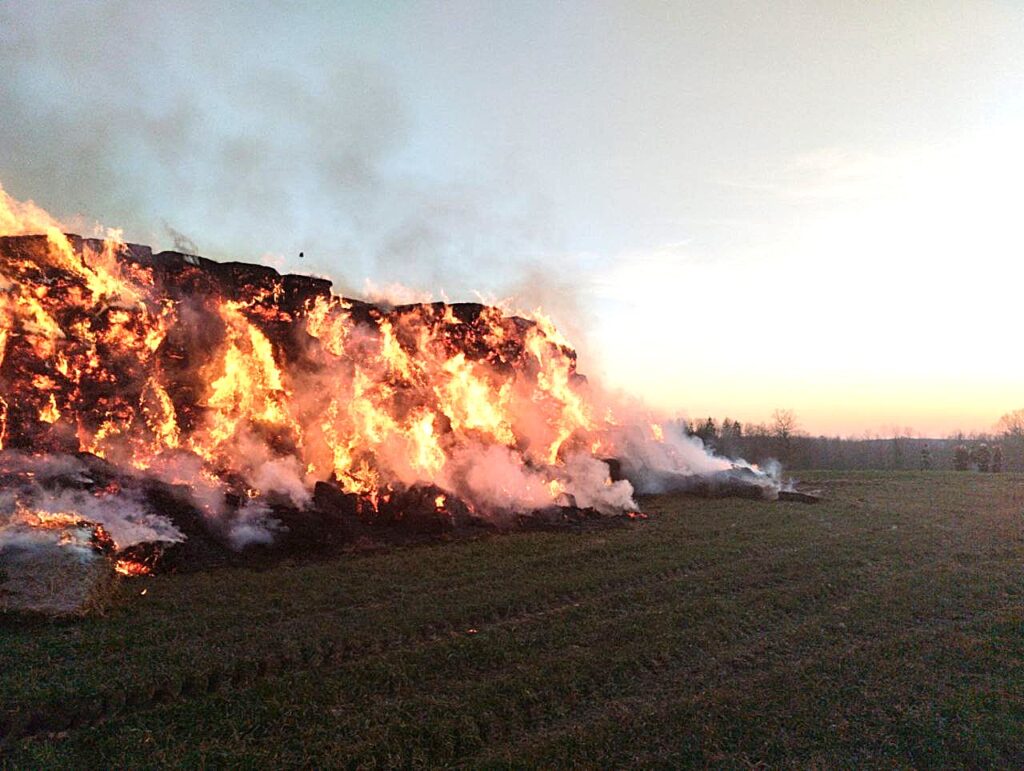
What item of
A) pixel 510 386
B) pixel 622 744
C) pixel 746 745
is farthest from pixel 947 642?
pixel 510 386

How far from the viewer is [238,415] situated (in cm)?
2317

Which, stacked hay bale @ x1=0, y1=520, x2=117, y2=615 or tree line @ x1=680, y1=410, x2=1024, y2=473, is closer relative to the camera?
stacked hay bale @ x1=0, y1=520, x2=117, y2=615

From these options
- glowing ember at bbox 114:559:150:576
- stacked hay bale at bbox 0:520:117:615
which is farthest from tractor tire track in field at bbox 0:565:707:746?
glowing ember at bbox 114:559:150:576

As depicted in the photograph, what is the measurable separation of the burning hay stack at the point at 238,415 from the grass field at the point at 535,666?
125 inches

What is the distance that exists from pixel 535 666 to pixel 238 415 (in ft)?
56.5

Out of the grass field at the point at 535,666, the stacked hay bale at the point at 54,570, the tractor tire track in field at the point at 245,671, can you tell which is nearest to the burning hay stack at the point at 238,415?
the stacked hay bale at the point at 54,570

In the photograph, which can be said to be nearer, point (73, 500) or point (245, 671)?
point (245, 671)

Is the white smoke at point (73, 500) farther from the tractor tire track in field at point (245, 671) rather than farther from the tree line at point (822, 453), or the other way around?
the tree line at point (822, 453)

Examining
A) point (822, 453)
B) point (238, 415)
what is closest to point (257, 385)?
point (238, 415)

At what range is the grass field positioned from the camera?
7969 mm

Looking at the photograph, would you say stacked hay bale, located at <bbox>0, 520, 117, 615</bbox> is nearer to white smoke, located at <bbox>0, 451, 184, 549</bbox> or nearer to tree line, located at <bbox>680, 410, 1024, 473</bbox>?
white smoke, located at <bbox>0, 451, 184, 549</bbox>

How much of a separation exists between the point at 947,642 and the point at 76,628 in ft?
55.2

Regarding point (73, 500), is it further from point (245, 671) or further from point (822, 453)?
point (822, 453)

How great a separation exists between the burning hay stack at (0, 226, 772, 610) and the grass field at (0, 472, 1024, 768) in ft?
10.5
